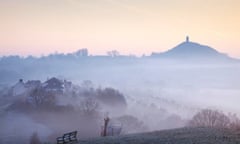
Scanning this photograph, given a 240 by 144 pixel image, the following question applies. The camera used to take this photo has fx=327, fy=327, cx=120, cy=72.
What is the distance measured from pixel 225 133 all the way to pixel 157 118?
4204 inches

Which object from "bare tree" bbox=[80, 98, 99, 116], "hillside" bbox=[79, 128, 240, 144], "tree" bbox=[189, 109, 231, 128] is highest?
"hillside" bbox=[79, 128, 240, 144]

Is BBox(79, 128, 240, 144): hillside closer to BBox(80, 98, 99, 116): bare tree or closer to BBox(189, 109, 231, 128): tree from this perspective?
BBox(189, 109, 231, 128): tree

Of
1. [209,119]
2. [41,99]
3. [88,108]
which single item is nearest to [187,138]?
[209,119]

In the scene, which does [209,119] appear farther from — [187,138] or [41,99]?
[41,99]

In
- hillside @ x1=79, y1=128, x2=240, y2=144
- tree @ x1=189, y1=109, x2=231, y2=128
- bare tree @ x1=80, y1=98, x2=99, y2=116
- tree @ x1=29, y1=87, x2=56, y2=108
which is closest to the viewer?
hillside @ x1=79, y1=128, x2=240, y2=144

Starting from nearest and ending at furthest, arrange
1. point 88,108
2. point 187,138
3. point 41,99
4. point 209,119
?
point 187,138 → point 209,119 → point 88,108 → point 41,99

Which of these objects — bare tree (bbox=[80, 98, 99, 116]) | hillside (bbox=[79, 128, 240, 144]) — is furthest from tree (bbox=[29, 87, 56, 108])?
hillside (bbox=[79, 128, 240, 144])

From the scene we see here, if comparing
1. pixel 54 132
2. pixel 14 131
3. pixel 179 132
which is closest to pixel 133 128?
pixel 54 132

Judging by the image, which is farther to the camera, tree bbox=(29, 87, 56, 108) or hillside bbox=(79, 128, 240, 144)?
tree bbox=(29, 87, 56, 108)

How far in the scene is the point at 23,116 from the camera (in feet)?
322

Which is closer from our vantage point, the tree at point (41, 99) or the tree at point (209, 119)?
the tree at point (209, 119)

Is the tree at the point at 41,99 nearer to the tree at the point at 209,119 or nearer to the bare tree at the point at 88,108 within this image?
the bare tree at the point at 88,108

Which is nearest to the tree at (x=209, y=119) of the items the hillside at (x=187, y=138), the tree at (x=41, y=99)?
the hillside at (x=187, y=138)

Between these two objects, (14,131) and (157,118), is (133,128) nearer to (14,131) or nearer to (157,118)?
(14,131)
